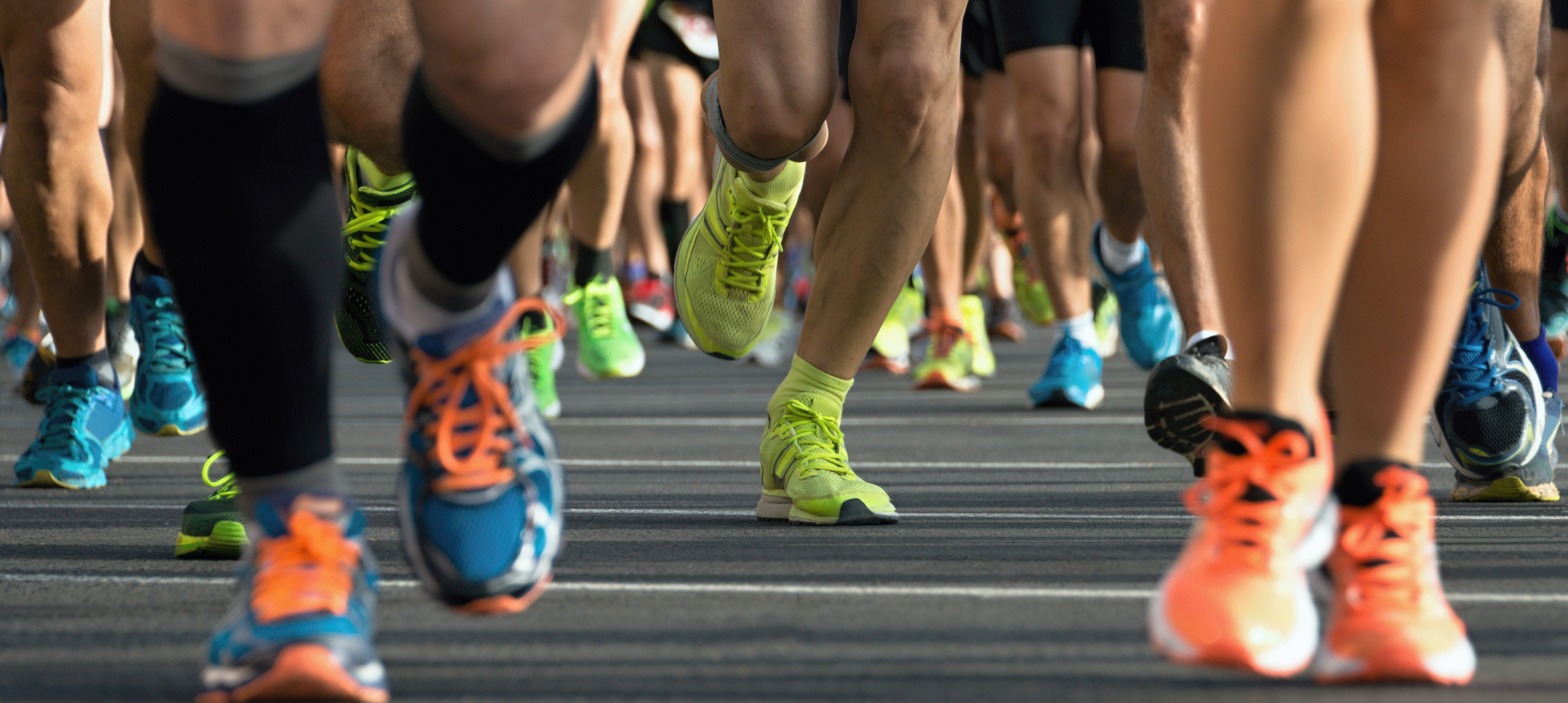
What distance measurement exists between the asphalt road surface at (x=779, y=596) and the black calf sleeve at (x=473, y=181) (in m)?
0.41

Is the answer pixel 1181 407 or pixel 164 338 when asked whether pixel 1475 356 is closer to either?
pixel 1181 407

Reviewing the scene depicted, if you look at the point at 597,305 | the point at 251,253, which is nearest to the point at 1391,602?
the point at 251,253

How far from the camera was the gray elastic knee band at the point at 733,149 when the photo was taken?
2.99 m

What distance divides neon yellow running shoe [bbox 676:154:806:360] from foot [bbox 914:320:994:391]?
3.17 m

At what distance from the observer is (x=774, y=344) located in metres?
8.27

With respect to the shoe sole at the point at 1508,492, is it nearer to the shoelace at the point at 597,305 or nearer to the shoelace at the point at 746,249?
the shoelace at the point at 746,249

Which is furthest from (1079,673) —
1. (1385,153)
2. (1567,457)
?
(1567,457)

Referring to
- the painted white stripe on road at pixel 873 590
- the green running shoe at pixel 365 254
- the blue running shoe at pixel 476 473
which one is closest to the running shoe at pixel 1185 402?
the painted white stripe on road at pixel 873 590

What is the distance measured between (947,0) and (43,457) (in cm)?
201

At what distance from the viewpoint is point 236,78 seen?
5.26ft

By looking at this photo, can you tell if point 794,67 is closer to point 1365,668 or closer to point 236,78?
point 236,78

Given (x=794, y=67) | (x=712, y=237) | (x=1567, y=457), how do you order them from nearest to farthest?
(x=794, y=67) → (x=712, y=237) → (x=1567, y=457)

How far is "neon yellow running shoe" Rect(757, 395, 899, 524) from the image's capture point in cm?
278

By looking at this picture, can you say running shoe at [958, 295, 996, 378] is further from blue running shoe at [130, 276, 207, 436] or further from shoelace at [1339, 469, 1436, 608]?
shoelace at [1339, 469, 1436, 608]
